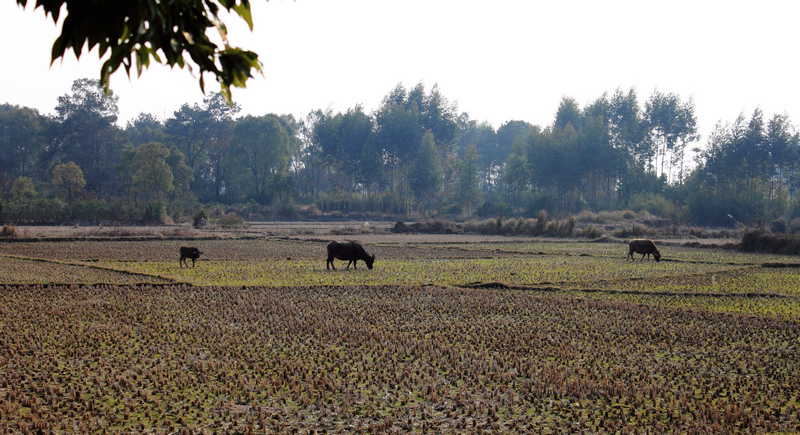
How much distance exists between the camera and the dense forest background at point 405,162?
190 feet

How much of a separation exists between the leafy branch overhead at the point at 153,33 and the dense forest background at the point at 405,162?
5382 centimetres

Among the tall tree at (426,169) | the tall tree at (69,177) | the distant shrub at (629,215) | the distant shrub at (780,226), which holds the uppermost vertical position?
the tall tree at (426,169)

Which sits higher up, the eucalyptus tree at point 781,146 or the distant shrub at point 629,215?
the eucalyptus tree at point 781,146

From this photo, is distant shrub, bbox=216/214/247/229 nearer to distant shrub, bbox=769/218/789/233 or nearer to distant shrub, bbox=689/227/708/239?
distant shrub, bbox=689/227/708/239

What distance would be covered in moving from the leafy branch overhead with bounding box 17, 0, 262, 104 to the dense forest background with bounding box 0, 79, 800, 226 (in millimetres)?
53815

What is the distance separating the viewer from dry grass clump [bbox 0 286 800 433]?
573 centimetres

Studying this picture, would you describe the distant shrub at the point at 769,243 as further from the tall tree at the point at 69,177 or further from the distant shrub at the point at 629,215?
the tall tree at the point at 69,177

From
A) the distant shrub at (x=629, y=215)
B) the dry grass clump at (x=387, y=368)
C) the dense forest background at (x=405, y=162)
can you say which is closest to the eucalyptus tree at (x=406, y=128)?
the dense forest background at (x=405, y=162)

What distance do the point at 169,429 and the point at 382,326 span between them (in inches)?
201

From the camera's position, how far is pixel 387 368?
7.48m

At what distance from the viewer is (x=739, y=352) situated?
336 inches

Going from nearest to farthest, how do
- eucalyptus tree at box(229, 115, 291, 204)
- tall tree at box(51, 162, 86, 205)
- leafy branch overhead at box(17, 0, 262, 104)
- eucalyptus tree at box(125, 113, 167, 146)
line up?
1. leafy branch overhead at box(17, 0, 262, 104)
2. tall tree at box(51, 162, 86, 205)
3. eucalyptus tree at box(229, 115, 291, 204)
4. eucalyptus tree at box(125, 113, 167, 146)

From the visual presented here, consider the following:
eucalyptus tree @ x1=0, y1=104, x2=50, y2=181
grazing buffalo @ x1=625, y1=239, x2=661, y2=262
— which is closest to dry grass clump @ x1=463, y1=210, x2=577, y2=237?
grazing buffalo @ x1=625, y1=239, x2=661, y2=262

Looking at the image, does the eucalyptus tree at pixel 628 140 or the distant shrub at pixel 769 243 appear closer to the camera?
the distant shrub at pixel 769 243
